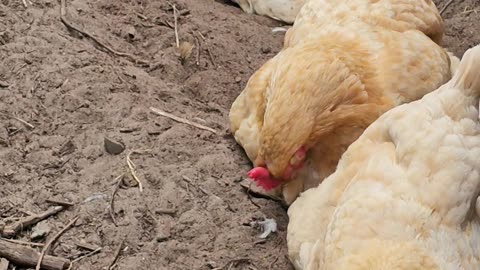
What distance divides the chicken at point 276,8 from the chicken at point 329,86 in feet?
2.89

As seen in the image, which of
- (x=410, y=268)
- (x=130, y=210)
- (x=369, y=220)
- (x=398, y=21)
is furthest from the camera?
(x=398, y=21)

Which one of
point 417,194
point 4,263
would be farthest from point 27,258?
point 417,194

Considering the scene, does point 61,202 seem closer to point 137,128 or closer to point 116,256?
point 116,256

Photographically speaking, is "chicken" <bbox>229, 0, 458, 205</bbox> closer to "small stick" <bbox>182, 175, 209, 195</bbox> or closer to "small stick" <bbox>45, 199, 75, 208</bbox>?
"small stick" <bbox>182, 175, 209, 195</bbox>

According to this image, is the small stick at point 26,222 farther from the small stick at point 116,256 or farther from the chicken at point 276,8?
the chicken at point 276,8

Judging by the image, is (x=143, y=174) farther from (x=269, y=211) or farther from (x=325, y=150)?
(x=325, y=150)

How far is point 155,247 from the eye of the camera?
3.29 metres

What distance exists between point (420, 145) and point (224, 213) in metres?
0.98

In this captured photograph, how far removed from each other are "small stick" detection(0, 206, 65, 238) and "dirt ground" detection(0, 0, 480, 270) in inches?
1.0

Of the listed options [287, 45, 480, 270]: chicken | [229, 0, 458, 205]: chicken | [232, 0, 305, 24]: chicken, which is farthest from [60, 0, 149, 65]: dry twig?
[287, 45, 480, 270]: chicken

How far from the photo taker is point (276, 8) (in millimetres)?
4812

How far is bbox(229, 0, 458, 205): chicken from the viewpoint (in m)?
3.27

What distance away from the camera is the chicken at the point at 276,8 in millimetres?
4777

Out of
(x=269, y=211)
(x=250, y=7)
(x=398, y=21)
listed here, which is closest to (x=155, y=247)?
(x=269, y=211)
